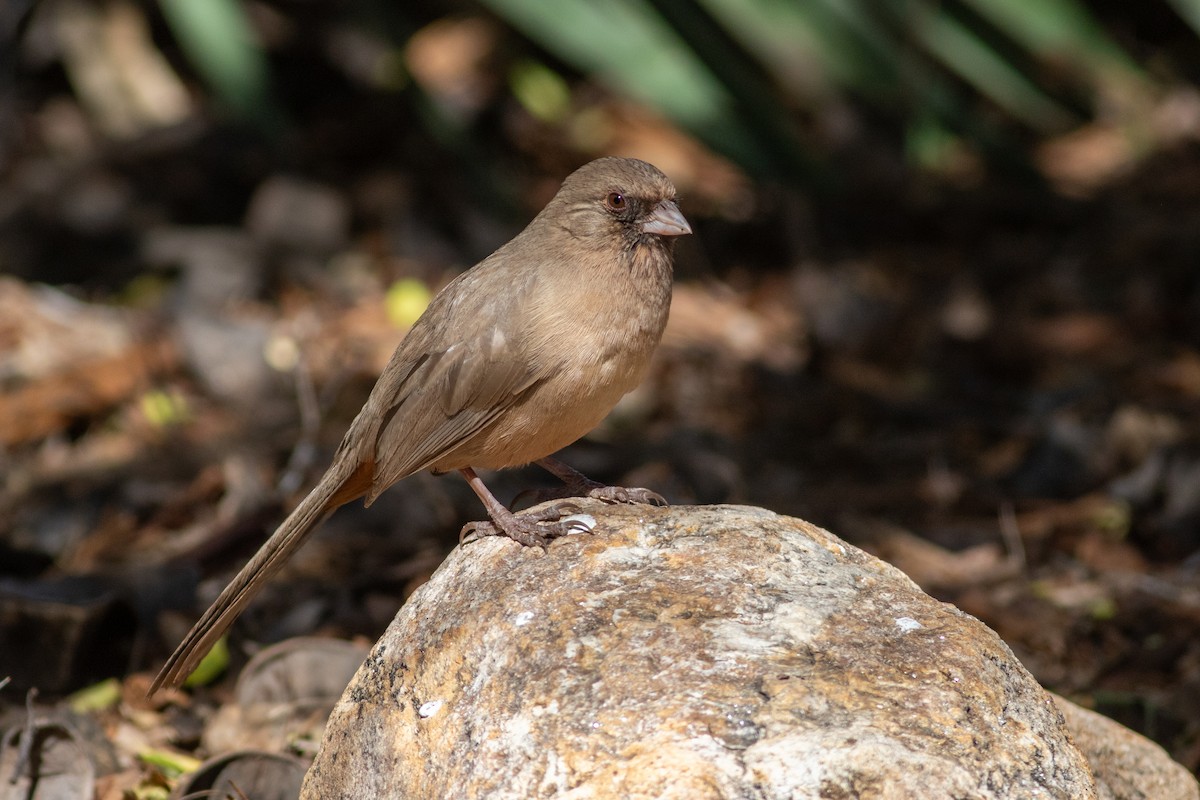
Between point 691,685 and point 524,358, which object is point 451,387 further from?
point 691,685

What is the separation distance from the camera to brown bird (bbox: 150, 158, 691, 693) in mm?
4176

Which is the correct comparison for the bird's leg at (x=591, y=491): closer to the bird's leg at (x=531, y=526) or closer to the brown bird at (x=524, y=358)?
the brown bird at (x=524, y=358)

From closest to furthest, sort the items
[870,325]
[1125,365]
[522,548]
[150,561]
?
[522,548]
[150,561]
[1125,365]
[870,325]

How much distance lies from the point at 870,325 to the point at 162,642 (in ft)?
15.1

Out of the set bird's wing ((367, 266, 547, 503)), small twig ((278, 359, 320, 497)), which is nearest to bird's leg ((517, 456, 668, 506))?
bird's wing ((367, 266, 547, 503))

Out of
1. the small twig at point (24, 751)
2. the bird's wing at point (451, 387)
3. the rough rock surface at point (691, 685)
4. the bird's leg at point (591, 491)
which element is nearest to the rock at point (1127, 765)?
the rough rock surface at point (691, 685)

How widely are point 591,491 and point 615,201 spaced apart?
36.4 inches

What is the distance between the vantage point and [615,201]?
4.48m

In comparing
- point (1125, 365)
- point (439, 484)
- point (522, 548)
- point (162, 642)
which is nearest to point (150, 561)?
point (162, 642)

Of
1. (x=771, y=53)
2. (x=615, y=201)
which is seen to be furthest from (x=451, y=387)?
(x=771, y=53)

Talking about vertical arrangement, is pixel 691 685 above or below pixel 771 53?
above

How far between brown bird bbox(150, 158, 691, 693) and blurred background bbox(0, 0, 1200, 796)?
2.95 feet

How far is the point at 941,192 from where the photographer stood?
9891 mm

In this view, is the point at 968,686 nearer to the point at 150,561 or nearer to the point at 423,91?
the point at 150,561
